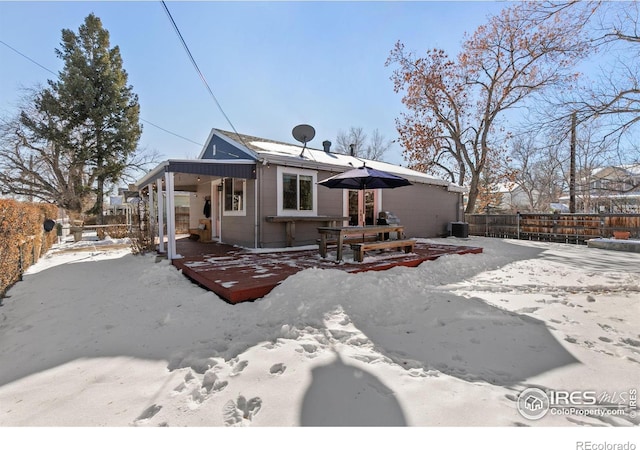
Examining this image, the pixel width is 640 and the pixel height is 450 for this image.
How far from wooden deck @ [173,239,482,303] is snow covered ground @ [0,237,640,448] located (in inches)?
8.0

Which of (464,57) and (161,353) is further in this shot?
(464,57)

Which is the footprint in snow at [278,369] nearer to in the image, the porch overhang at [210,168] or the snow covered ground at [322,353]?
the snow covered ground at [322,353]

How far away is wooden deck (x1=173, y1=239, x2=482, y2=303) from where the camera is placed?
3906 millimetres

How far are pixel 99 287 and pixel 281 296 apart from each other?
3.57m

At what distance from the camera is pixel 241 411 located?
1.74m

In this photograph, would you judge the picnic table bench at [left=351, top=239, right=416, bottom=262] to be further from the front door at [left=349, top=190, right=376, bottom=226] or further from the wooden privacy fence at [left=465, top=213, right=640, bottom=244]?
the wooden privacy fence at [left=465, top=213, right=640, bottom=244]

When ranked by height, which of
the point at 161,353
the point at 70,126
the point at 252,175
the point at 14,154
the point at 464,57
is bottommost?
the point at 161,353

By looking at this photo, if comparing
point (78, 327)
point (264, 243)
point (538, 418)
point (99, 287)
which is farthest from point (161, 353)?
point (264, 243)

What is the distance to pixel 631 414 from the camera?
5.58ft

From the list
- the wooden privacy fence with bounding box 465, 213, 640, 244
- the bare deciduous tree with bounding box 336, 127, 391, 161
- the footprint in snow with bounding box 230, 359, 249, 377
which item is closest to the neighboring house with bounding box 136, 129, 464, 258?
the footprint in snow with bounding box 230, 359, 249, 377

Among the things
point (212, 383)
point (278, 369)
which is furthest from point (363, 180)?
point (212, 383)

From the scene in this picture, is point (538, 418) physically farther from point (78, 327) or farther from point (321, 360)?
point (78, 327)

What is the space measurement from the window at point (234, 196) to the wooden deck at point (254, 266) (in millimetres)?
1534

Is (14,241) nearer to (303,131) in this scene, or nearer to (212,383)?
(212,383)
